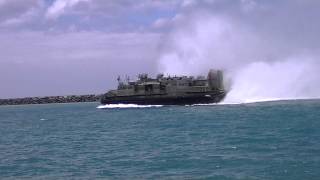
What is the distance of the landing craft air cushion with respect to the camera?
9044cm

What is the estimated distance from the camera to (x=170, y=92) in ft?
302

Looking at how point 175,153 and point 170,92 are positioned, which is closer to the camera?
point 175,153

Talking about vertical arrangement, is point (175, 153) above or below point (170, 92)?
below

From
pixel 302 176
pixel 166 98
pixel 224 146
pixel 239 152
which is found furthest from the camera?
pixel 166 98

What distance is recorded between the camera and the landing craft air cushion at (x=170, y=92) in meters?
90.4

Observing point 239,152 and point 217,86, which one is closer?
point 239,152

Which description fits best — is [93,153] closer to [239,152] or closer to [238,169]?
[239,152]

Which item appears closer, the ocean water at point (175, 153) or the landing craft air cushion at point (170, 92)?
the ocean water at point (175, 153)

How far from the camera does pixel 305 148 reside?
29188 mm

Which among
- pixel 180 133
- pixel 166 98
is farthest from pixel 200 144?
pixel 166 98

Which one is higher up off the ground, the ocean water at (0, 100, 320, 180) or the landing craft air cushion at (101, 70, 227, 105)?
the landing craft air cushion at (101, 70, 227, 105)

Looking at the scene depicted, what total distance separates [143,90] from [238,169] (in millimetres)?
69808

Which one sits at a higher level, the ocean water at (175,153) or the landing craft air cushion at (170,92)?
the landing craft air cushion at (170,92)

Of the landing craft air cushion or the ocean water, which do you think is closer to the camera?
the ocean water
